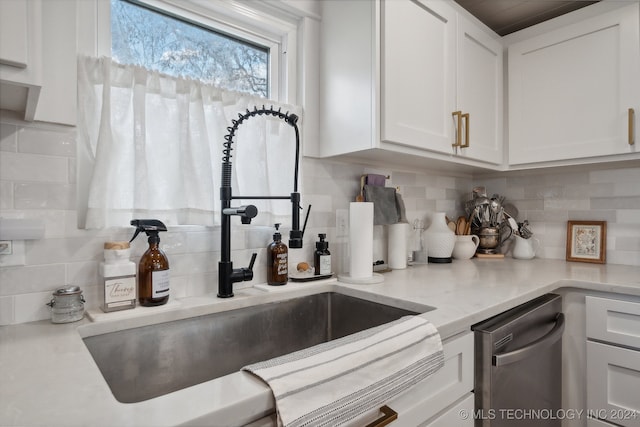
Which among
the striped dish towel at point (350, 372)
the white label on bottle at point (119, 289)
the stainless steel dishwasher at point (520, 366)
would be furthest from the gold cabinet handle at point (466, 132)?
the white label on bottle at point (119, 289)

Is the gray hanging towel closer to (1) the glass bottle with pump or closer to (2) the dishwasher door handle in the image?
(1) the glass bottle with pump

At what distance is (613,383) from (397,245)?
3.07 feet

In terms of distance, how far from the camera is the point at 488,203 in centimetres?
209

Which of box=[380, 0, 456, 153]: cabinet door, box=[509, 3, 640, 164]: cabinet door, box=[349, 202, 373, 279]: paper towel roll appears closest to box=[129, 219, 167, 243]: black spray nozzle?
box=[349, 202, 373, 279]: paper towel roll

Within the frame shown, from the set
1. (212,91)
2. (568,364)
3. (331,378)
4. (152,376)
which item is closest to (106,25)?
(212,91)

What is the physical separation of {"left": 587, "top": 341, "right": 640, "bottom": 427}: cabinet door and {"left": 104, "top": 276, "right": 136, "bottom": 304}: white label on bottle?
1627 mm

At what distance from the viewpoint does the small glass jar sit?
0.84 metres

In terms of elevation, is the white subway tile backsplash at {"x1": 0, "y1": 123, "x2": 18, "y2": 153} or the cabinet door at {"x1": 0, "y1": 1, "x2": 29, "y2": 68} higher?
the cabinet door at {"x1": 0, "y1": 1, "x2": 29, "y2": 68}

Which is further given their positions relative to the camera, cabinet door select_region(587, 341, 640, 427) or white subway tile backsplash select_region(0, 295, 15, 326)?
cabinet door select_region(587, 341, 640, 427)

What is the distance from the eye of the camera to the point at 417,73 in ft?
4.59

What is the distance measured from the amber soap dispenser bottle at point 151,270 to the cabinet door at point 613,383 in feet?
5.12

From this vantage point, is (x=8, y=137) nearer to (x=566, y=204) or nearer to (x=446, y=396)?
(x=446, y=396)

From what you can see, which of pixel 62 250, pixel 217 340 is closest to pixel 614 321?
pixel 217 340

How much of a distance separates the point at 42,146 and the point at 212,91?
514mm
